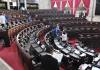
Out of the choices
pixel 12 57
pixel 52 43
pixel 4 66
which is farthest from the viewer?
pixel 52 43

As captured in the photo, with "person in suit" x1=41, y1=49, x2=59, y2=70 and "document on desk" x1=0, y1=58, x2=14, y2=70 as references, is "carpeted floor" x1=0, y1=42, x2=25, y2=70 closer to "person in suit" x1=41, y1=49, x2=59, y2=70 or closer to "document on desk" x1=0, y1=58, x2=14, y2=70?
"document on desk" x1=0, y1=58, x2=14, y2=70

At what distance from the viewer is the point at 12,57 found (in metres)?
8.30

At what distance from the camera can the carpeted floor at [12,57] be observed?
7336 millimetres

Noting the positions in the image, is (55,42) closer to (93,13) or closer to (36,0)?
(93,13)

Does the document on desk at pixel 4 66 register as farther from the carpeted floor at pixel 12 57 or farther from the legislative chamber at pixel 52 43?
the carpeted floor at pixel 12 57

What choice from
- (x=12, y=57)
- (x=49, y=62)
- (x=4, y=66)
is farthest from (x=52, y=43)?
(x=49, y=62)

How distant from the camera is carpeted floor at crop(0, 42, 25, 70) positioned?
24.1 ft

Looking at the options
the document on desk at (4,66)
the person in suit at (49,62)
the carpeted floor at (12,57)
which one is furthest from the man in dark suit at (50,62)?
the document on desk at (4,66)

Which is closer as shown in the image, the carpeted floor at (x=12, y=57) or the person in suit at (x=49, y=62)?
the person in suit at (x=49, y=62)

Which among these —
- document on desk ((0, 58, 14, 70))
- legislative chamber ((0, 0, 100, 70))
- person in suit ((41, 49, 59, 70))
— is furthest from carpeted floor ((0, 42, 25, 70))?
person in suit ((41, 49, 59, 70))

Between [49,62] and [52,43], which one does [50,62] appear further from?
[52,43]

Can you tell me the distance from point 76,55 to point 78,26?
22.3 feet

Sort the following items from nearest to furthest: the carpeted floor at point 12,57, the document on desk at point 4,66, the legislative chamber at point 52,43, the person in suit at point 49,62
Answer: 1. the person in suit at point 49,62
2. the legislative chamber at point 52,43
3. the document on desk at point 4,66
4. the carpeted floor at point 12,57

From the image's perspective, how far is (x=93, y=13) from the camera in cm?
1991
